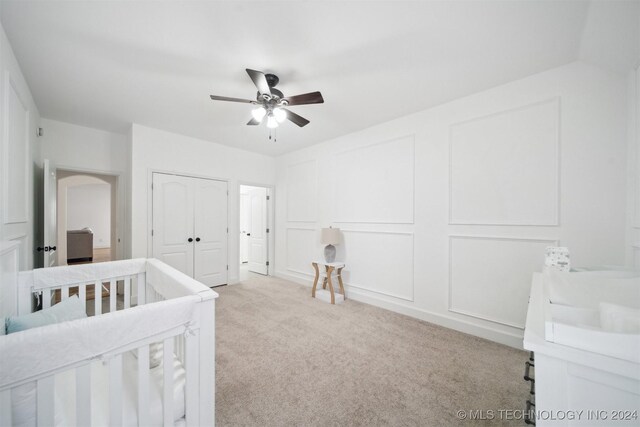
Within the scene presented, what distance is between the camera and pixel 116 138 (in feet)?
12.5

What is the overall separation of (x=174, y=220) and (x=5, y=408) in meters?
3.46

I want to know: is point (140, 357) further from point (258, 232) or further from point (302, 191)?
point (258, 232)

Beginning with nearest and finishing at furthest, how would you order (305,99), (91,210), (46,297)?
(46,297) → (305,99) → (91,210)

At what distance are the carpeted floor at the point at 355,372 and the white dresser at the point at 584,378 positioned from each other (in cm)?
109

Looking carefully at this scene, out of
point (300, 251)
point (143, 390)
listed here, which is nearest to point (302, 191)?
point (300, 251)

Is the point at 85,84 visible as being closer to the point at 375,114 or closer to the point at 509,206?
the point at 375,114

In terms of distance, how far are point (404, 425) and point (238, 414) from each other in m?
1.02

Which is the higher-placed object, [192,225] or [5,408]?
[192,225]

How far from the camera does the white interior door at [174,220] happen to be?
12.1 ft

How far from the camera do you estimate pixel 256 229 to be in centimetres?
558

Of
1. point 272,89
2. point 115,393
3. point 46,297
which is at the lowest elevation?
point 115,393

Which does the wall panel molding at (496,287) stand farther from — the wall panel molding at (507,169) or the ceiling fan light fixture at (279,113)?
the ceiling fan light fixture at (279,113)

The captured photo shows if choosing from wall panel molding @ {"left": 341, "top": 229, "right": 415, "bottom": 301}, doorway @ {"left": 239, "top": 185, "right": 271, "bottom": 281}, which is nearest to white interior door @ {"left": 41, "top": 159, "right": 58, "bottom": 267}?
doorway @ {"left": 239, "top": 185, "right": 271, "bottom": 281}

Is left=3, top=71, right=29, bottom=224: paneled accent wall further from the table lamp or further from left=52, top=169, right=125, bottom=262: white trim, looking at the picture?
the table lamp
